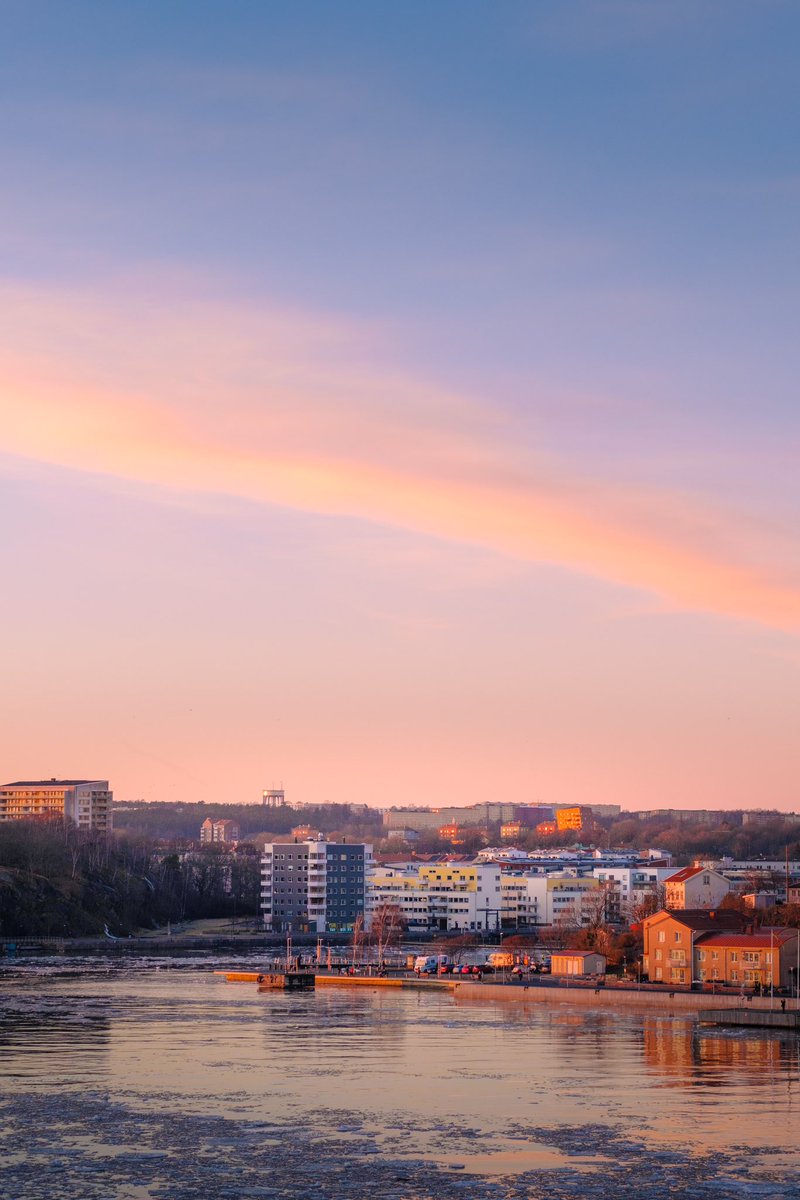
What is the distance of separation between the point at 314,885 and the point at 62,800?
63803 millimetres

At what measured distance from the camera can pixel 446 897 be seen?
13375cm

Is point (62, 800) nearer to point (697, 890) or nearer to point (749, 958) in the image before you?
point (697, 890)

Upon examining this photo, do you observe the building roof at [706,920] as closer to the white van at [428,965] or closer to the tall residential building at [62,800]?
the white van at [428,965]

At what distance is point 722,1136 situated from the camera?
90.8ft

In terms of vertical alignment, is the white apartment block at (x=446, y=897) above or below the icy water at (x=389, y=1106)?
below

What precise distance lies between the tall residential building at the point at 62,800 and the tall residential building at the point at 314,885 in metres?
→ 53.8

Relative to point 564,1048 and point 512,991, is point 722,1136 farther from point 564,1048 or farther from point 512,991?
point 512,991

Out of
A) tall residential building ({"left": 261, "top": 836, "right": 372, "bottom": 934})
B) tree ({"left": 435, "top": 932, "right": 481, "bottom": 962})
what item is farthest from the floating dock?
tall residential building ({"left": 261, "top": 836, "right": 372, "bottom": 934})

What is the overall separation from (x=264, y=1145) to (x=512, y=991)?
3303 cm

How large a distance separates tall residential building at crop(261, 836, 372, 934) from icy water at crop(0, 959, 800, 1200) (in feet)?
258

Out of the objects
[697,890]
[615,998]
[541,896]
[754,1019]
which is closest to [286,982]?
[615,998]

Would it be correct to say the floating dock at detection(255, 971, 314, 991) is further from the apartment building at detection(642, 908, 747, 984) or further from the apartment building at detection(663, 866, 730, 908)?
the apartment building at detection(663, 866, 730, 908)

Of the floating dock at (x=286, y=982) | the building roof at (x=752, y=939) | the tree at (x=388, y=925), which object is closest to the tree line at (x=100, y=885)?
the tree at (x=388, y=925)

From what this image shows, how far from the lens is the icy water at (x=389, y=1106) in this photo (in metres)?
24.0
